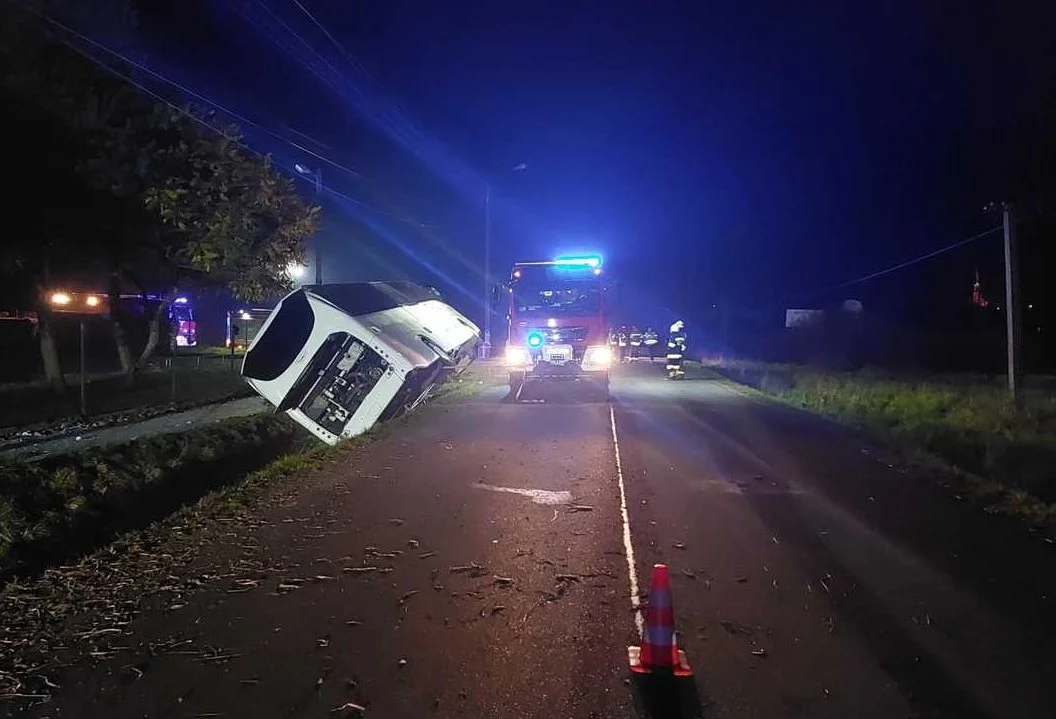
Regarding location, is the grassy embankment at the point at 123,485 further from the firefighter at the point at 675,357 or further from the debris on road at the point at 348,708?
the firefighter at the point at 675,357

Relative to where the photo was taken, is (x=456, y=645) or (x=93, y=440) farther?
(x=93, y=440)

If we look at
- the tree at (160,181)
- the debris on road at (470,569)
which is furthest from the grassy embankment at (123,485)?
the tree at (160,181)

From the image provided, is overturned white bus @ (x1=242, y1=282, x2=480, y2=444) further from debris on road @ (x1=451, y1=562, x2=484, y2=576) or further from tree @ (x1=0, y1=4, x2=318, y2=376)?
debris on road @ (x1=451, y1=562, x2=484, y2=576)

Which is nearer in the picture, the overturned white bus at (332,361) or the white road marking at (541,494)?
the white road marking at (541,494)

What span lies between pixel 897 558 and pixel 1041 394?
17.1 meters

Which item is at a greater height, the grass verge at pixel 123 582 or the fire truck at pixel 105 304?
the fire truck at pixel 105 304

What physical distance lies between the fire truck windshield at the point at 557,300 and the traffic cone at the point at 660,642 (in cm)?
1877

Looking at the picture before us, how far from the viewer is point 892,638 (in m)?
5.56

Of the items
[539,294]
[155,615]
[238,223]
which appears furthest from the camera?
[539,294]

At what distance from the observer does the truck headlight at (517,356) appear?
23.6 metres

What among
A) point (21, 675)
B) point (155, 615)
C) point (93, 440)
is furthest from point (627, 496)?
point (93, 440)

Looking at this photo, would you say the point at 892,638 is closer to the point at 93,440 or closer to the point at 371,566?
the point at 371,566

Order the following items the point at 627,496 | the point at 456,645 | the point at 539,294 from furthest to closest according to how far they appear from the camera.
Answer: the point at 539,294 < the point at 627,496 < the point at 456,645

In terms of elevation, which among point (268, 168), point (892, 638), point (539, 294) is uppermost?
point (268, 168)
